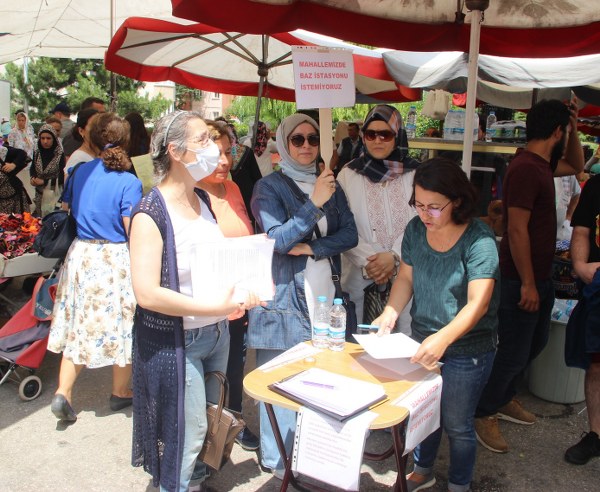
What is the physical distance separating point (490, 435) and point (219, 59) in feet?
16.7

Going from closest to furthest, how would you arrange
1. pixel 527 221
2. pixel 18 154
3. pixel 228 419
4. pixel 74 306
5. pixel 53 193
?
pixel 228 419 → pixel 527 221 → pixel 74 306 → pixel 18 154 → pixel 53 193

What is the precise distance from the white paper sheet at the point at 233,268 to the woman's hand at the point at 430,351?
2.12 ft

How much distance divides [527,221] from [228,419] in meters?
2.02

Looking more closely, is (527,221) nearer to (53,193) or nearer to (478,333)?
(478,333)

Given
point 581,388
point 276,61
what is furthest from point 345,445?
point 276,61

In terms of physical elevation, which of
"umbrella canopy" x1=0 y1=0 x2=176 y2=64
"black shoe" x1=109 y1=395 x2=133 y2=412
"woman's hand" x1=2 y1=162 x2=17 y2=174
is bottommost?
"black shoe" x1=109 y1=395 x2=133 y2=412

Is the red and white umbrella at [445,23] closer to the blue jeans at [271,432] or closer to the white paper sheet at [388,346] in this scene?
the white paper sheet at [388,346]

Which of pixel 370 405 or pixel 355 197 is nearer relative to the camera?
pixel 370 405

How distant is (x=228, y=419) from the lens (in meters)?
2.45

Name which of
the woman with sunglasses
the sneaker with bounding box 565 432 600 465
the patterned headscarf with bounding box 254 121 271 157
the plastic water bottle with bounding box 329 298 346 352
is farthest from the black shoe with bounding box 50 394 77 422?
the sneaker with bounding box 565 432 600 465

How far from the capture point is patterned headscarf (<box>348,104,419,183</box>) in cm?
327

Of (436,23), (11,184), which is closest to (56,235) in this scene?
(436,23)

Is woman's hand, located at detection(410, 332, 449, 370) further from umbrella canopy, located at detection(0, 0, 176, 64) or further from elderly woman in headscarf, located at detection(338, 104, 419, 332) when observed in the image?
umbrella canopy, located at detection(0, 0, 176, 64)

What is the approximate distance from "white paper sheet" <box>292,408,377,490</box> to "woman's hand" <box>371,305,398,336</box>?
569 millimetres
